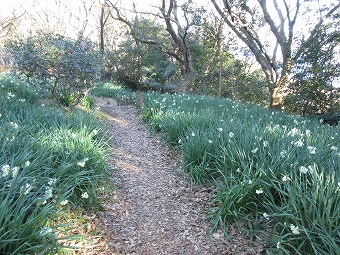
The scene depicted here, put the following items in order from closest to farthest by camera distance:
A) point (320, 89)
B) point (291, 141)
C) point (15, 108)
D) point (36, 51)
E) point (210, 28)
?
point (291, 141) → point (15, 108) → point (36, 51) → point (320, 89) → point (210, 28)

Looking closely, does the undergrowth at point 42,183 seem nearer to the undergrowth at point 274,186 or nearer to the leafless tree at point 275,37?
the undergrowth at point 274,186

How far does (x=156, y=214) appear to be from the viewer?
3.29 metres

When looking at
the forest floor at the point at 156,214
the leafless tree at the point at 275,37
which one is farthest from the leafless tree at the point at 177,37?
the forest floor at the point at 156,214

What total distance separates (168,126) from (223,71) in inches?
521

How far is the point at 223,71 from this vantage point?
17.8 m

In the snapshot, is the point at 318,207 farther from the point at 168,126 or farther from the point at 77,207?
the point at 168,126

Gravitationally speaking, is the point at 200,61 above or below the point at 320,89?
above

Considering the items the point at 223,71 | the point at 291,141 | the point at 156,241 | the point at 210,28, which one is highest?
the point at 210,28

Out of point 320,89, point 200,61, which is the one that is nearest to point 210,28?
point 200,61

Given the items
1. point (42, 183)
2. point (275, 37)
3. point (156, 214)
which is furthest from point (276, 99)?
point (42, 183)

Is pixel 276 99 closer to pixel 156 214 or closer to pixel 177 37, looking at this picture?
pixel 177 37

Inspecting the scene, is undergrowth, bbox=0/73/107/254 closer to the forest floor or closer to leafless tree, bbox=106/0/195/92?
the forest floor

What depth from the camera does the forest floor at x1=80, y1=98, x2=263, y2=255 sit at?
2.66 m

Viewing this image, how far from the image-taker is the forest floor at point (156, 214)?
2662 mm
